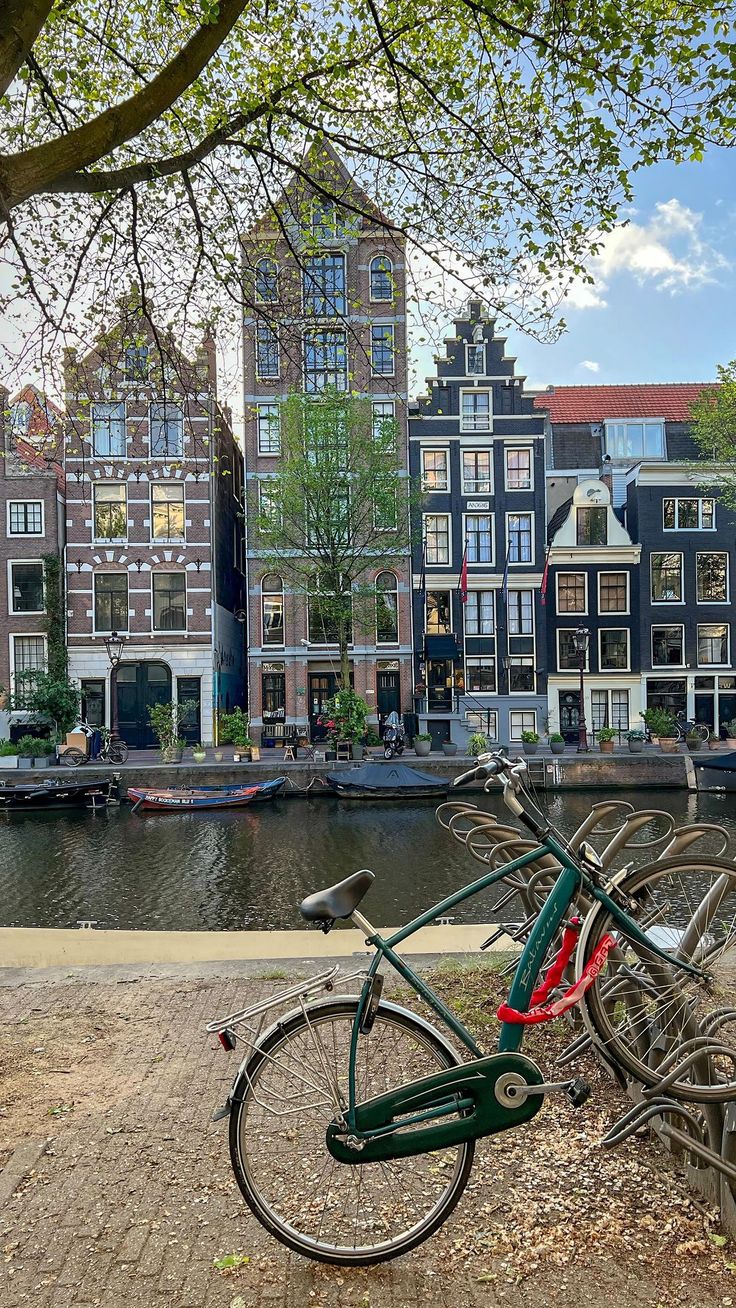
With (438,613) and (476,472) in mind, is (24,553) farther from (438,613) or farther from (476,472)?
(476,472)

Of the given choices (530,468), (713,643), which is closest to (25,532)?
(530,468)

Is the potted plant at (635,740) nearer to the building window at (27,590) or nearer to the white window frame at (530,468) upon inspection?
the white window frame at (530,468)

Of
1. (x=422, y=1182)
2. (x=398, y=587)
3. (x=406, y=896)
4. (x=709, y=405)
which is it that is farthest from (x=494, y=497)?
(x=422, y=1182)

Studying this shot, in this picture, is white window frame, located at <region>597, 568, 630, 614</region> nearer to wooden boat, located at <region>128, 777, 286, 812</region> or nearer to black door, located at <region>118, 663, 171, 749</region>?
wooden boat, located at <region>128, 777, 286, 812</region>

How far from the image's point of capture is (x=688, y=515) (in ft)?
103

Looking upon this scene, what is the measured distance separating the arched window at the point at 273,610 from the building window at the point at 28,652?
844 cm

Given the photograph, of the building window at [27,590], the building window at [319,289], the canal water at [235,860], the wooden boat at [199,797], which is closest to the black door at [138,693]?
the building window at [27,590]

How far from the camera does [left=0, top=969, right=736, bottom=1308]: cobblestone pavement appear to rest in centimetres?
219

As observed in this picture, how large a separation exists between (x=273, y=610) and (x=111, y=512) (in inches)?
286

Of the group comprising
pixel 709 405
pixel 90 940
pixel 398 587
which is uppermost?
pixel 709 405

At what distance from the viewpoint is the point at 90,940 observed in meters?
6.22

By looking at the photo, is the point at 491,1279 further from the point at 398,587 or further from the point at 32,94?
the point at 398,587

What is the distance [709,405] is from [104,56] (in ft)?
87.4

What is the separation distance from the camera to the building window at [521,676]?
3039 centimetres
